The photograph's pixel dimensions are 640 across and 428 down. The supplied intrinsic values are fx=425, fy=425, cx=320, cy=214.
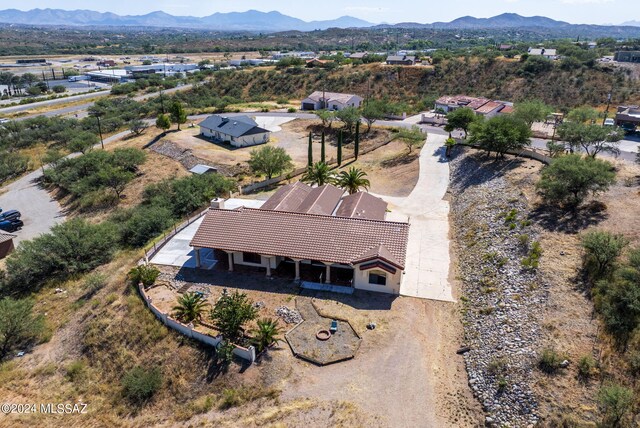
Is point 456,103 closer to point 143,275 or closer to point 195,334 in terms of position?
point 143,275

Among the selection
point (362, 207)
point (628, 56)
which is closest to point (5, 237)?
point (362, 207)

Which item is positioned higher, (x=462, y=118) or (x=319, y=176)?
(x=462, y=118)

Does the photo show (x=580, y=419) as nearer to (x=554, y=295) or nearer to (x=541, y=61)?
(x=554, y=295)

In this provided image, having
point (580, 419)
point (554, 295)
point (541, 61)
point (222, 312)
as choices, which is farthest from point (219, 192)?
point (541, 61)

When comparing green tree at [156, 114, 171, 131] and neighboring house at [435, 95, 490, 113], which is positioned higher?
neighboring house at [435, 95, 490, 113]

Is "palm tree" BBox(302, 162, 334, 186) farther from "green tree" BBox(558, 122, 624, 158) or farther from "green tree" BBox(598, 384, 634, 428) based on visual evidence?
"green tree" BBox(598, 384, 634, 428)

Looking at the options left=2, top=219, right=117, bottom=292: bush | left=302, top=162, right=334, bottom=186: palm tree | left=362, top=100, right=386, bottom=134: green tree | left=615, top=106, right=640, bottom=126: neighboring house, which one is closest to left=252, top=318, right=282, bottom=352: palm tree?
left=2, top=219, right=117, bottom=292: bush
